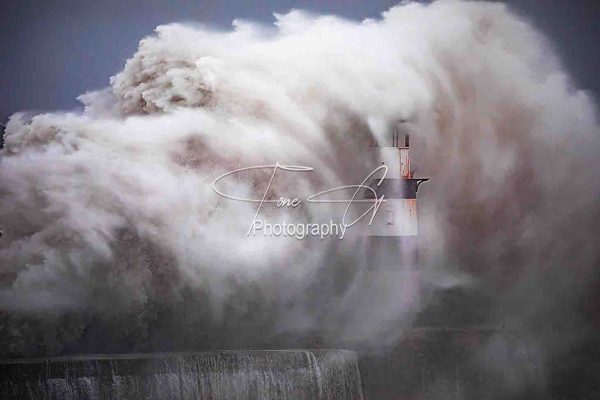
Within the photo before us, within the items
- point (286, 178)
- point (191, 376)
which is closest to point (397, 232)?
point (286, 178)

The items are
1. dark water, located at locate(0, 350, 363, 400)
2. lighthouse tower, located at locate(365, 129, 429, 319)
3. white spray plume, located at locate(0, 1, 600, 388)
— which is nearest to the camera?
dark water, located at locate(0, 350, 363, 400)

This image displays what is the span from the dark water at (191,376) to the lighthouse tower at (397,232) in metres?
0.62

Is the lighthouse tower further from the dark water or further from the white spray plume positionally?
the dark water

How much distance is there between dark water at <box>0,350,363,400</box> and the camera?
5984mm

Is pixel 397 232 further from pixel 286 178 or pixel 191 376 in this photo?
pixel 191 376

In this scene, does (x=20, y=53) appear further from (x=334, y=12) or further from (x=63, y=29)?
(x=334, y=12)

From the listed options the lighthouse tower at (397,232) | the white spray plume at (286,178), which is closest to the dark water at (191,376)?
the white spray plume at (286,178)

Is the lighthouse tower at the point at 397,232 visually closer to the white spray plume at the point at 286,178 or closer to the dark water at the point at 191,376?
the white spray plume at the point at 286,178

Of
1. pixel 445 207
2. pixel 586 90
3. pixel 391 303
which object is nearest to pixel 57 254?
pixel 391 303

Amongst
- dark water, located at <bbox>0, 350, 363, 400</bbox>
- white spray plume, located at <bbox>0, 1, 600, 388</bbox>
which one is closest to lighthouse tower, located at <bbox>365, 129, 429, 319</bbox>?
white spray plume, located at <bbox>0, 1, 600, 388</bbox>

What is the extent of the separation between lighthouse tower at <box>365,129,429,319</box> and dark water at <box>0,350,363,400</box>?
617 mm

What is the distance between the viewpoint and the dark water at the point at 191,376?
5.98 metres

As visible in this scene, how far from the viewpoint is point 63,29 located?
661 cm

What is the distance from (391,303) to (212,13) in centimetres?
262
